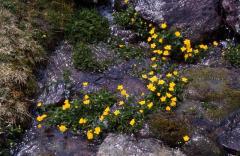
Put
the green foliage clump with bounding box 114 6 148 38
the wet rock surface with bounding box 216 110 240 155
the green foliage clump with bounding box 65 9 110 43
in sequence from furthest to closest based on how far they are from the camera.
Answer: the green foliage clump with bounding box 114 6 148 38 < the green foliage clump with bounding box 65 9 110 43 < the wet rock surface with bounding box 216 110 240 155

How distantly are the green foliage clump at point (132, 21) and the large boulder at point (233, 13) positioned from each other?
1460 millimetres

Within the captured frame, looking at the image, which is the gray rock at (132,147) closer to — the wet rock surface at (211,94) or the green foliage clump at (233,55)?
the wet rock surface at (211,94)

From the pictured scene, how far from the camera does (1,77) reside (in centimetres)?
604

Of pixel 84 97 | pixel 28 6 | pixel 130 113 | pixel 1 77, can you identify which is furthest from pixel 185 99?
pixel 28 6

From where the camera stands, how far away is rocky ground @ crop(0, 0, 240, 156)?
5.43 meters

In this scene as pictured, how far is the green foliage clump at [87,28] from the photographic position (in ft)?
23.5

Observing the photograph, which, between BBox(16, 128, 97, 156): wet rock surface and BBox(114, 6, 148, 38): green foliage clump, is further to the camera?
BBox(114, 6, 148, 38): green foliage clump

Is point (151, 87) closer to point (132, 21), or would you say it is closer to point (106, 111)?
point (106, 111)

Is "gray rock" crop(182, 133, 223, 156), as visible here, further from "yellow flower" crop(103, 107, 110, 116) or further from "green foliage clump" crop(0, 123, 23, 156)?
"green foliage clump" crop(0, 123, 23, 156)

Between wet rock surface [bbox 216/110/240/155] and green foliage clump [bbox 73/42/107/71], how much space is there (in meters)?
2.33

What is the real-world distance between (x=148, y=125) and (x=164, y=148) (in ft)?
1.43

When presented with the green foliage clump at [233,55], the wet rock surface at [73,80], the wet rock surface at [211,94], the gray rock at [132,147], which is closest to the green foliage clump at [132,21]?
the wet rock surface at [73,80]

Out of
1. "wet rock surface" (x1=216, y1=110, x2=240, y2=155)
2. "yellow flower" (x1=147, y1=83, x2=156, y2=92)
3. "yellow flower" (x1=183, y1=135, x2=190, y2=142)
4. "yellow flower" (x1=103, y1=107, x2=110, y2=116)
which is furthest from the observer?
"yellow flower" (x1=147, y1=83, x2=156, y2=92)

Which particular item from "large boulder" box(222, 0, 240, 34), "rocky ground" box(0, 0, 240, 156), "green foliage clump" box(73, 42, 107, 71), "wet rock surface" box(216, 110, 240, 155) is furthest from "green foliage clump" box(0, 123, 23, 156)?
"large boulder" box(222, 0, 240, 34)
